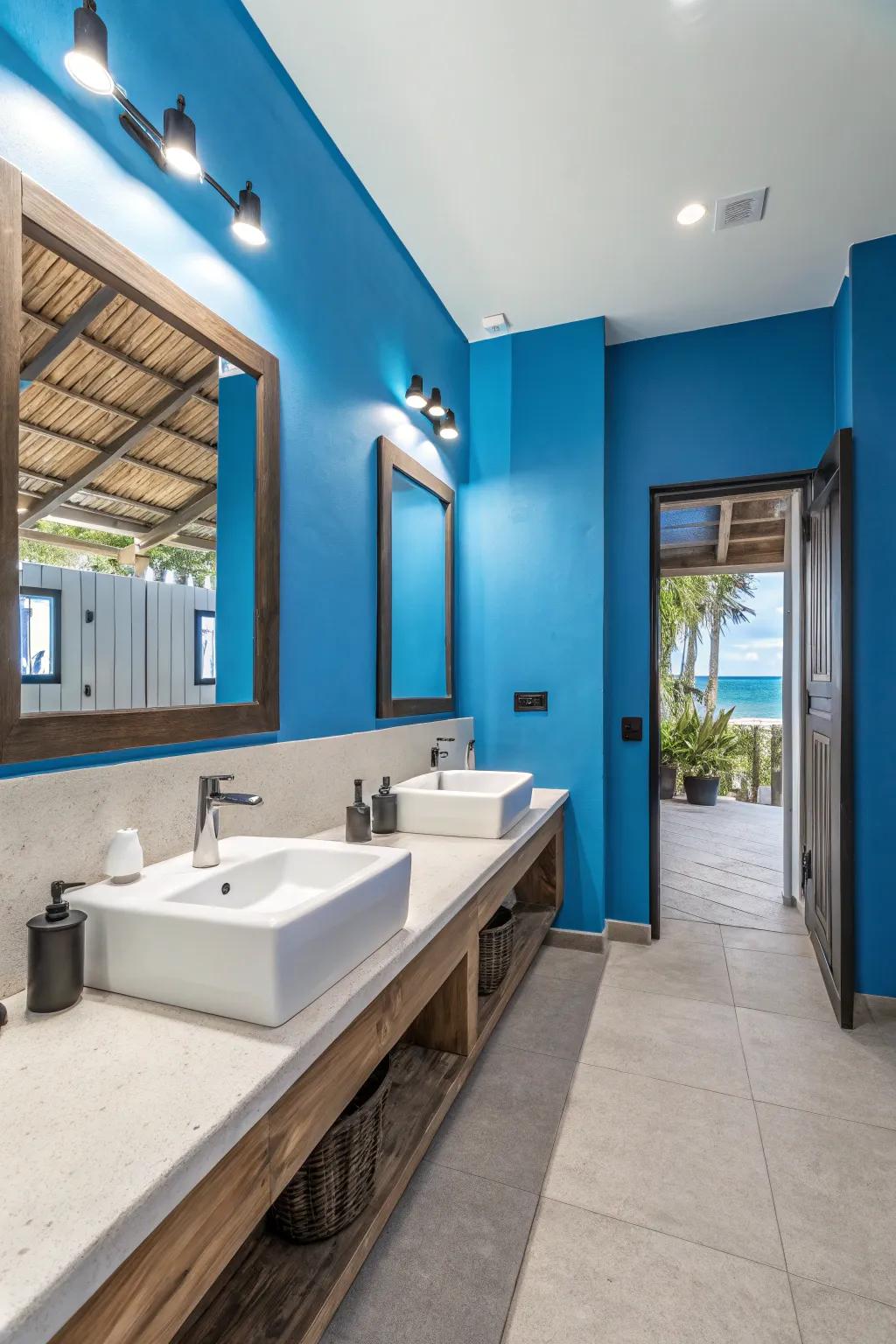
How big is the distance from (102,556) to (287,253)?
1134 mm

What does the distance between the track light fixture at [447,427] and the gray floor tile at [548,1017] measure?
2.29 m

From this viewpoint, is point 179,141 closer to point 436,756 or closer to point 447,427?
point 447,427

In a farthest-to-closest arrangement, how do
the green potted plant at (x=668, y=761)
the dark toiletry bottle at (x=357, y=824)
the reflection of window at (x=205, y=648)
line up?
1. the green potted plant at (x=668, y=761)
2. the dark toiletry bottle at (x=357, y=824)
3. the reflection of window at (x=205, y=648)

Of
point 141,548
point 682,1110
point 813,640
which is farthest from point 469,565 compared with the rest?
point 682,1110

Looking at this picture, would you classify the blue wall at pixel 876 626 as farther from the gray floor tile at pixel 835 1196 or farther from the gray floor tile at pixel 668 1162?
the gray floor tile at pixel 668 1162

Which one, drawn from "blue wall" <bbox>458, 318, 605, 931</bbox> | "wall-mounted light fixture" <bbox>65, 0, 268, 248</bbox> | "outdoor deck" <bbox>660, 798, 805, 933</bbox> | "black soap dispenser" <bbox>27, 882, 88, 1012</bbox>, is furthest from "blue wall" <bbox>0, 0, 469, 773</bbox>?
"outdoor deck" <bbox>660, 798, 805, 933</bbox>

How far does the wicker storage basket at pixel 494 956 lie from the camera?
2164 mm

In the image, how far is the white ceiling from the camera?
170 centimetres

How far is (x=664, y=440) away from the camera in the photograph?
10.5 ft

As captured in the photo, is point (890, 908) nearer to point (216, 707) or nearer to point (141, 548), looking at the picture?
point (216, 707)

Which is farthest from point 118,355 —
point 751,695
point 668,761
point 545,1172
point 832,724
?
point 751,695

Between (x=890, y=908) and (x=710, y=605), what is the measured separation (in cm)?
667

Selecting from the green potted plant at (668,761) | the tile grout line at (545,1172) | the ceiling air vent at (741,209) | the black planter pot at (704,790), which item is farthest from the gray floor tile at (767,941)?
the green potted plant at (668,761)

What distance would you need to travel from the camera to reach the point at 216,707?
5.04ft
